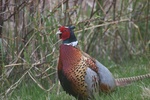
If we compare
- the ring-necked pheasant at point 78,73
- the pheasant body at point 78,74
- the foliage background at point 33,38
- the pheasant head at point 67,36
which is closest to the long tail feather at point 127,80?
the foliage background at point 33,38

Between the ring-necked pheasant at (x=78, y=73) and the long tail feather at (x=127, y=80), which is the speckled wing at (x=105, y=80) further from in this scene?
the long tail feather at (x=127, y=80)

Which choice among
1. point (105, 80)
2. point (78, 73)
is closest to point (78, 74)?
point (78, 73)

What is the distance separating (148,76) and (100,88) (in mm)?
970

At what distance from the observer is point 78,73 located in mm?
5098

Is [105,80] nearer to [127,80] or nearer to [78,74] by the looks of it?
[78,74]

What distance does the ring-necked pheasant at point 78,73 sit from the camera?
5.11 meters

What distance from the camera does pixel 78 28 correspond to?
261 inches

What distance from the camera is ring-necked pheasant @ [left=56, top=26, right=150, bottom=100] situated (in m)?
5.11

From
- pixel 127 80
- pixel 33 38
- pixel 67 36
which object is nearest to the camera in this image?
pixel 67 36

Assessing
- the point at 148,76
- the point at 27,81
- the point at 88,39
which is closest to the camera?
the point at 148,76

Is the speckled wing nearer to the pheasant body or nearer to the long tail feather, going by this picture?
the pheasant body

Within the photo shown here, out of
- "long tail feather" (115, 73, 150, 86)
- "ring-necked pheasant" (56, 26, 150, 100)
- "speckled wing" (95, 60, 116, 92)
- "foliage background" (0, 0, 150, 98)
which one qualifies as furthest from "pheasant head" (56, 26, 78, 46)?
"long tail feather" (115, 73, 150, 86)

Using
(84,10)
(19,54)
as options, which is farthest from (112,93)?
(84,10)

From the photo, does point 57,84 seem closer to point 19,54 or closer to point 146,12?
point 19,54
